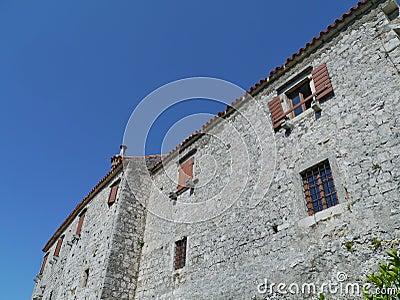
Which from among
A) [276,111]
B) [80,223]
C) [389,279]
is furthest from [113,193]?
[389,279]

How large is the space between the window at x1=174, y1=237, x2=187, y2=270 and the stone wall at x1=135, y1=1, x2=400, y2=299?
186mm

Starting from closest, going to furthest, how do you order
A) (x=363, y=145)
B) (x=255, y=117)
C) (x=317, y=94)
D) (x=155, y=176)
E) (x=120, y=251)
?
(x=363, y=145) < (x=317, y=94) < (x=255, y=117) < (x=120, y=251) < (x=155, y=176)

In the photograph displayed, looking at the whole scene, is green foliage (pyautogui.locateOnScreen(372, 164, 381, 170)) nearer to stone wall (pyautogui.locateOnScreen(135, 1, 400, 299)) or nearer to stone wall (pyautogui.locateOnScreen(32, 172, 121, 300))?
stone wall (pyautogui.locateOnScreen(135, 1, 400, 299))

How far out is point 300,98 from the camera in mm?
8391

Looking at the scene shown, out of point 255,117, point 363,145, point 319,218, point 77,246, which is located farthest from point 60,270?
point 363,145

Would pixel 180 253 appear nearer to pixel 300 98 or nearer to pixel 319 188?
pixel 319 188

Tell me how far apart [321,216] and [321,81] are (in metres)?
3.40

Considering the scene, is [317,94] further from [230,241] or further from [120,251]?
[120,251]

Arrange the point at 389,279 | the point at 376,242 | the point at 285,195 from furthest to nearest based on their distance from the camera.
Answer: the point at 285,195
the point at 376,242
the point at 389,279

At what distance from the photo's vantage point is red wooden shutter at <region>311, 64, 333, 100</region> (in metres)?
7.54

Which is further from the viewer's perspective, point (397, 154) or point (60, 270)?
point (60, 270)

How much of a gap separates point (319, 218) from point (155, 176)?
826 centimetres

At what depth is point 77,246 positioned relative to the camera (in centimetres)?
1402

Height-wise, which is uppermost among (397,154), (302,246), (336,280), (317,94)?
(317,94)
